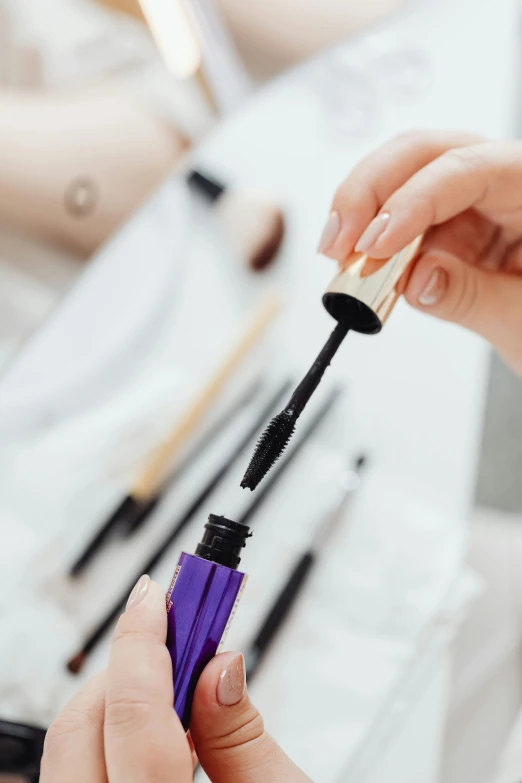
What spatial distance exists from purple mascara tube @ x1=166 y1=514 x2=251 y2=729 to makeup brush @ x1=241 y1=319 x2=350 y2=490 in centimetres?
2

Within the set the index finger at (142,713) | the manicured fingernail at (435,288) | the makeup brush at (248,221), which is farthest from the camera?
the makeup brush at (248,221)

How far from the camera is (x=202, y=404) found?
40cm

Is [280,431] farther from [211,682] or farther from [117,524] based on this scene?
[117,524]

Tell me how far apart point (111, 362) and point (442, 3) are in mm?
416

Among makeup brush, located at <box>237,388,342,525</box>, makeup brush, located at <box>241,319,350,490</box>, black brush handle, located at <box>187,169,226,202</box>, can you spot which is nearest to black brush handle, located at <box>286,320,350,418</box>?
makeup brush, located at <box>241,319,350,490</box>

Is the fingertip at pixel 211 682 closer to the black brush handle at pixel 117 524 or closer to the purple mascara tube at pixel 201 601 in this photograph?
the purple mascara tube at pixel 201 601

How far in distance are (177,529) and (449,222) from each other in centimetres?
21

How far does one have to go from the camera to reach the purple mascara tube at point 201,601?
0.20m

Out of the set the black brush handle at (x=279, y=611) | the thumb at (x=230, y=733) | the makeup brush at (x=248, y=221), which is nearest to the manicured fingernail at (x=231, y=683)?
the thumb at (x=230, y=733)

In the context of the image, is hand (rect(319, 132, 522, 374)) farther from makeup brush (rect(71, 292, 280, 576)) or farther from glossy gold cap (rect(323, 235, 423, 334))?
makeup brush (rect(71, 292, 280, 576))

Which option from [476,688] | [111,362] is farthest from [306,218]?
[476,688]

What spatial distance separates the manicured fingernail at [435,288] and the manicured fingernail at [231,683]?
18cm

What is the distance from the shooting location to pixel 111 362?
43 centimetres

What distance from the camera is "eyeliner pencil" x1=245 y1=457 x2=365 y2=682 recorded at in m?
0.33
